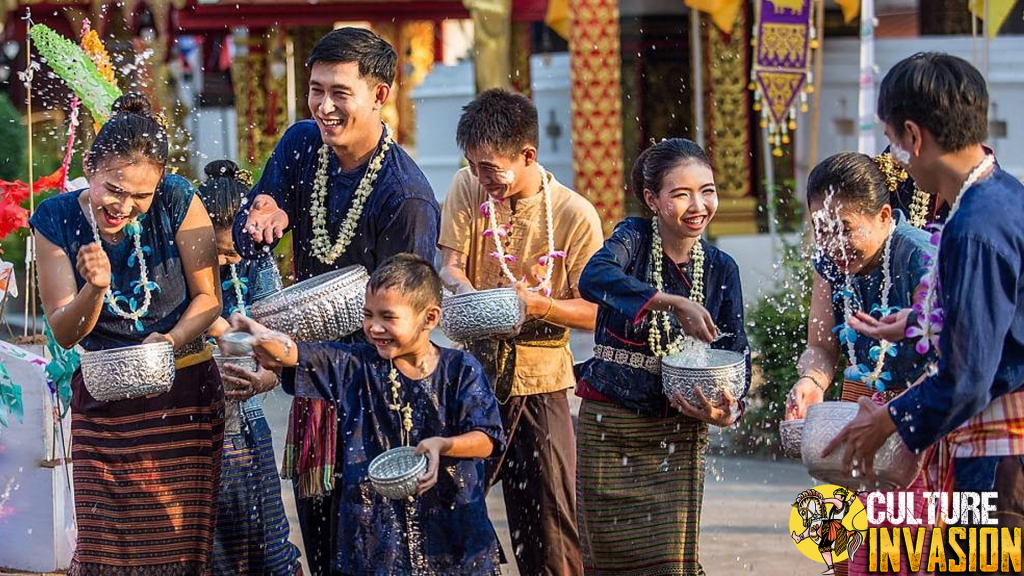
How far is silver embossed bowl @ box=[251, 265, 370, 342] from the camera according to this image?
3.89 m

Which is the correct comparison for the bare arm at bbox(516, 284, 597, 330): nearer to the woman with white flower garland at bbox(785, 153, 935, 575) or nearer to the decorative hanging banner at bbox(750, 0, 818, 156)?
the woman with white flower garland at bbox(785, 153, 935, 575)

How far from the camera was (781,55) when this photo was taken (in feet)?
29.7

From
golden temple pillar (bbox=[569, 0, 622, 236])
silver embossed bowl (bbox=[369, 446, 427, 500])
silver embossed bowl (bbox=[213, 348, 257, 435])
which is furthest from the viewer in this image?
golden temple pillar (bbox=[569, 0, 622, 236])

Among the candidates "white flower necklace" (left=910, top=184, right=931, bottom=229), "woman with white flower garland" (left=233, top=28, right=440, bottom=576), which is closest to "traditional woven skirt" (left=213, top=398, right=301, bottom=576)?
"woman with white flower garland" (left=233, top=28, right=440, bottom=576)

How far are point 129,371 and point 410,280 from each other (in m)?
0.75

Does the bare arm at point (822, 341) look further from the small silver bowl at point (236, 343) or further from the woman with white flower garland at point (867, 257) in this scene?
the small silver bowl at point (236, 343)

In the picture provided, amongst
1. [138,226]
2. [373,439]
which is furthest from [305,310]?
[138,226]

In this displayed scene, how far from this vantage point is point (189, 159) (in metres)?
16.2

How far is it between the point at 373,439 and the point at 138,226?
892 mm

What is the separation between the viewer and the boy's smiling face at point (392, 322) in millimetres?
3842

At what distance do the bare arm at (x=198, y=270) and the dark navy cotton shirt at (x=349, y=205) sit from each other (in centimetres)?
9

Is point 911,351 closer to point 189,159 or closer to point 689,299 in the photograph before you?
point 689,299

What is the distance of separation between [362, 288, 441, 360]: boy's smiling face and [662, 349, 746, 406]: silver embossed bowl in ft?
2.16

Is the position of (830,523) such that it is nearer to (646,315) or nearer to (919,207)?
→ (646,315)
